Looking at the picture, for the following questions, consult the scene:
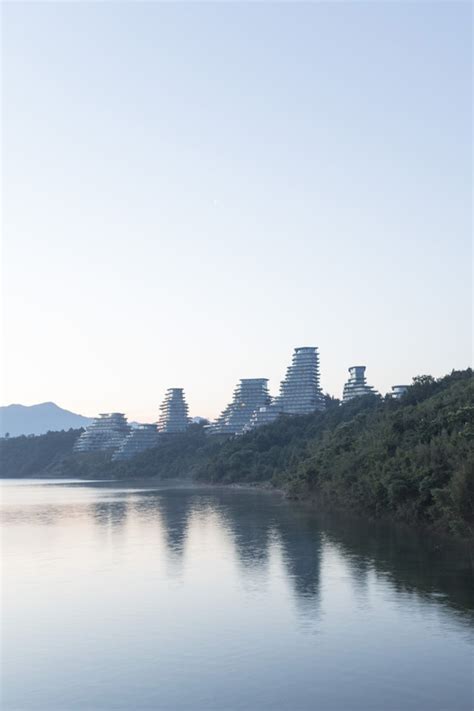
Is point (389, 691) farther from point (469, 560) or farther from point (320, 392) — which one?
point (320, 392)

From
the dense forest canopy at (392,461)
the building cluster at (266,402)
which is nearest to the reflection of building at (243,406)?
the building cluster at (266,402)

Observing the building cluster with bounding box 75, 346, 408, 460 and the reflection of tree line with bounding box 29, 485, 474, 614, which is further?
the building cluster with bounding box 75, 346, 408, 460

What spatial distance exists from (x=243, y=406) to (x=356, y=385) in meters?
26.8

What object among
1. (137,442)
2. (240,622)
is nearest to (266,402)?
(137,442)

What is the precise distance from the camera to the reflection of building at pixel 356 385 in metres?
167

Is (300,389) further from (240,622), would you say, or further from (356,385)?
(240,622)

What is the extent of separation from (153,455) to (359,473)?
11131 cm

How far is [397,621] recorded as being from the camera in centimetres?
2531

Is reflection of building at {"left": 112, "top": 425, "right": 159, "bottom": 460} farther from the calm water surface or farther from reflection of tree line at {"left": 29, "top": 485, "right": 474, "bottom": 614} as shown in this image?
the calm water surface

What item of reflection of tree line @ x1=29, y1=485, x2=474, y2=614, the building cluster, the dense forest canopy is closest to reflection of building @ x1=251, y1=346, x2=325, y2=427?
the building cluster

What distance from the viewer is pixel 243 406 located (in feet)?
593

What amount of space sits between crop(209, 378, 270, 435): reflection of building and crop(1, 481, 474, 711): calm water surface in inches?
5041

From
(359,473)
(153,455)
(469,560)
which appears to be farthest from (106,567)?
(153,455)

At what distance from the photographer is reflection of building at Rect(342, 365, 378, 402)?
548ft
